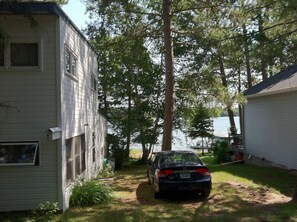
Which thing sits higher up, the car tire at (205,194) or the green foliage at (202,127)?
the green foliage at (202,127)

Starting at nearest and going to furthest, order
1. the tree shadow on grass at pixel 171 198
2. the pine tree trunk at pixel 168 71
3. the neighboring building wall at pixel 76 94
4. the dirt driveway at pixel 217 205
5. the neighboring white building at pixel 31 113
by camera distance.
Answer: the dirt driveway at pixel 217 205 < the neighboring white building at pixel 31 113 < the neighboring building wall at pixel 76 94 < the tree shadow on grass at pixel 171 198 < the pine tree trunk at pixel 168 71

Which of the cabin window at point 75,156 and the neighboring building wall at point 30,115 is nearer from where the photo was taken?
the neighboring building wall at point 30,115

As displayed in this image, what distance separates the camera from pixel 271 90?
61.4ft

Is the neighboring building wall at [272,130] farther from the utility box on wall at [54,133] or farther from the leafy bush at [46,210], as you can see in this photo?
the leafy bush at [46,210]

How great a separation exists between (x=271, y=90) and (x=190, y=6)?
5516 millimetres

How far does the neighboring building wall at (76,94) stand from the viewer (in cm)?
1074

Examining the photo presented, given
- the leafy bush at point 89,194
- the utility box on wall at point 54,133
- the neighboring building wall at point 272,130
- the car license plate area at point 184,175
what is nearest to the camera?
the utility box on wall at point 54,133

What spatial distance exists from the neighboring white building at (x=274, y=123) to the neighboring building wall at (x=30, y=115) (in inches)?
400

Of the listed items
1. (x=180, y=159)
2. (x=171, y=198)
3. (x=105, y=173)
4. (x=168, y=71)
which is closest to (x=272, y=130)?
(x=168, y=71)

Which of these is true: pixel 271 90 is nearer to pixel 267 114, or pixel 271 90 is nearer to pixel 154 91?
pixel 267 114

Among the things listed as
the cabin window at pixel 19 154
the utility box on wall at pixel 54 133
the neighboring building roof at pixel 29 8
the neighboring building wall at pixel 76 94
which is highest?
the neighboring building roof at pixel 29 8

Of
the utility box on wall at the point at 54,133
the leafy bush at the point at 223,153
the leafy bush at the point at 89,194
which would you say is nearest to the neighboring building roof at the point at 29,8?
the utility box on wall at the point at 54,133

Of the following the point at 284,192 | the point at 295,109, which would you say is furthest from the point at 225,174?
the point at 284,192

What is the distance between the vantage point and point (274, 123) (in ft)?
65.2
